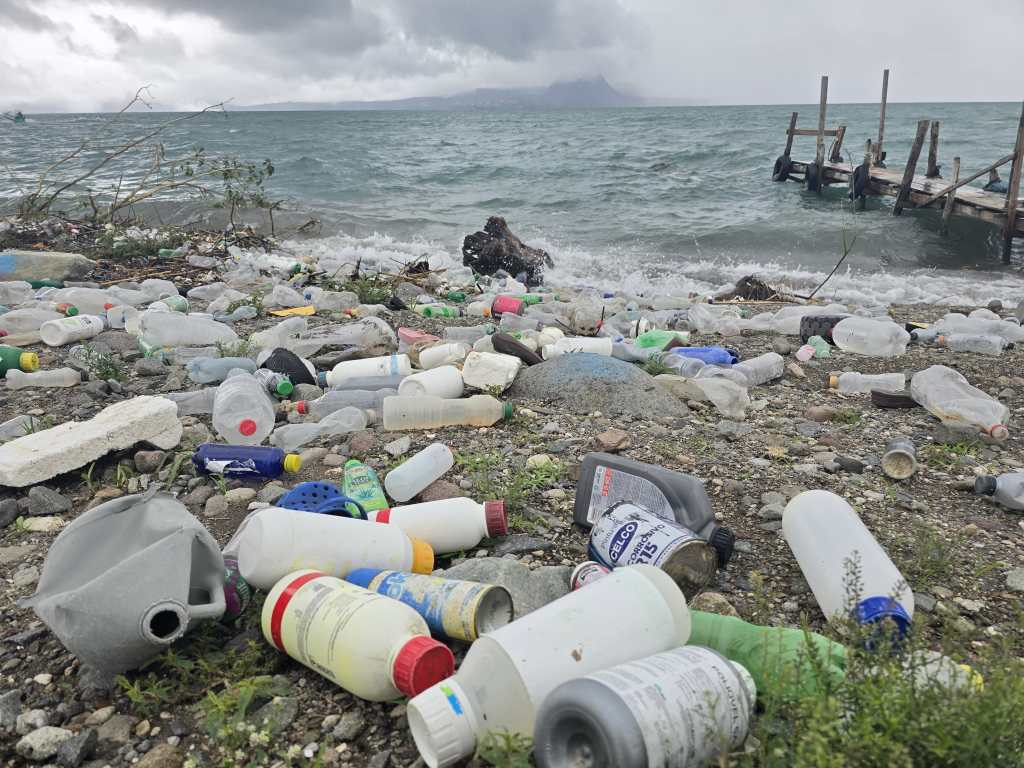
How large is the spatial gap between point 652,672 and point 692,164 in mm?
20681

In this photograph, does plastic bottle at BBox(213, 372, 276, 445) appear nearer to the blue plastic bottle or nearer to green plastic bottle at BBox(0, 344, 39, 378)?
the blue plastic bottle

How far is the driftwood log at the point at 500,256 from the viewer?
813cm

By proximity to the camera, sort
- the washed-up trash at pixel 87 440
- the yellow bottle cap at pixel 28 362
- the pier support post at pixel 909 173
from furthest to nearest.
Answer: the pier support post at pixel 909 173 < the yellow bottle cap at pixel 28 362 < the washed-up trash at pixel 87 440

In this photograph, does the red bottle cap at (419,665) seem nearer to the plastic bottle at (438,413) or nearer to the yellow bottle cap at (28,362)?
the plastic bottle at (438,413)

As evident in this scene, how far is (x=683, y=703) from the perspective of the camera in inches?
45.1

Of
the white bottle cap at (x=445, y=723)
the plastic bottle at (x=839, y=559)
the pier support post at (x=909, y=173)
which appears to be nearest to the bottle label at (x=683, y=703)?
the white bottle cap at (x=445, y=723)

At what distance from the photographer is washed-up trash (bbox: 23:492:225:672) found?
146cm

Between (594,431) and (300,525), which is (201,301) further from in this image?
(300,525)

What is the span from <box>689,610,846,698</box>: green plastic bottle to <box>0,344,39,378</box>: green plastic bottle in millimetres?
3547

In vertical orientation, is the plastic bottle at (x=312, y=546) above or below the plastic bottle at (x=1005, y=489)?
above

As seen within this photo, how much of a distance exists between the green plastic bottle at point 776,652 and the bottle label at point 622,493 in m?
0.52

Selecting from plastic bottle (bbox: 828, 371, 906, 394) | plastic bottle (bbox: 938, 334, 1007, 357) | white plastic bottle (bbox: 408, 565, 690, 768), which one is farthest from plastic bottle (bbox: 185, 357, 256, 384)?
plastic bottle (bbox: 938, 334, 1007, 357)

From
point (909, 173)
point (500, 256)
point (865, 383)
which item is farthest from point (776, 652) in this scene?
point (909, 173)

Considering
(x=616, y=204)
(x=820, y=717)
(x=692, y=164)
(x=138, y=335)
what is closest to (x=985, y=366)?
(x=820, y=717)
